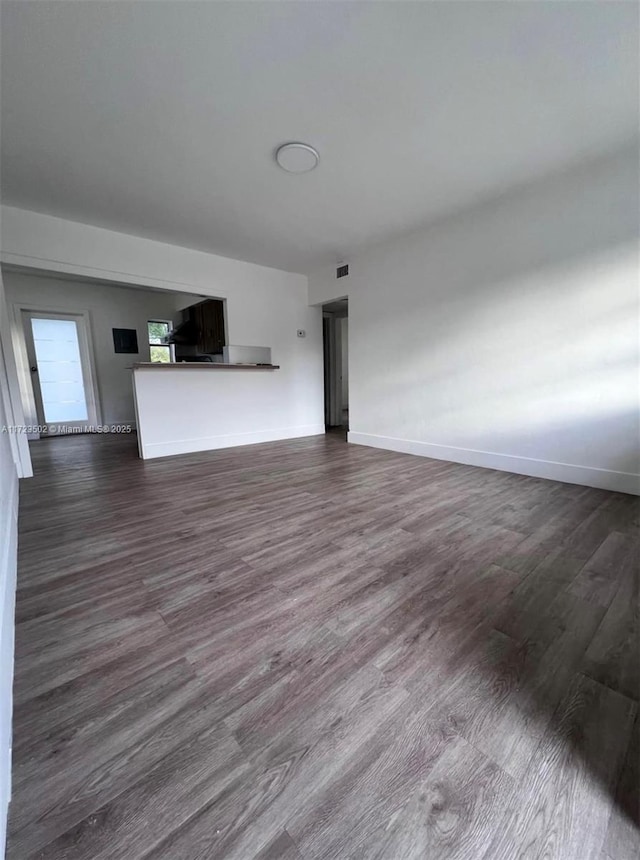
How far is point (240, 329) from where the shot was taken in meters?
4.89

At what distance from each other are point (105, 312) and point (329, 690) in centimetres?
743

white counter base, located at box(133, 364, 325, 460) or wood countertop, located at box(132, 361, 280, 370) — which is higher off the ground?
wood countertop, located at box(132, 361, 280, 370)

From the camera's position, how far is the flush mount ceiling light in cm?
243

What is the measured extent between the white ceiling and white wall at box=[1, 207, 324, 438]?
1.19 feet

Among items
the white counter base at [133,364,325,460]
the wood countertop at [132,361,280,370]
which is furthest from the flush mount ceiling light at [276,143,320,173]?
the white counter base at [133,364,325,460]

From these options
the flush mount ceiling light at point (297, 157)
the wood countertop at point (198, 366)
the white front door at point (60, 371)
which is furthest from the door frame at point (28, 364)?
the flush mount ceiling light at point (297, 157)

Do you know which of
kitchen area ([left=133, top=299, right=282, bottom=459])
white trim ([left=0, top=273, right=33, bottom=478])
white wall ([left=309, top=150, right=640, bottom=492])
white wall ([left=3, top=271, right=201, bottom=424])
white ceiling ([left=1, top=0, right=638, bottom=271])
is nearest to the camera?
white ceiling ([left=1, top=0, right=638, bottom=271])

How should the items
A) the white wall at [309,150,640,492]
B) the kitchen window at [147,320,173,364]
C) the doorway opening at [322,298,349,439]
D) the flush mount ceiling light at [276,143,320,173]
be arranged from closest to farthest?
the flush mount ceiling light at [276,143,320,173]
the white wall at [309,150,640,492]
the doorway opening at [322,298,349,439]
the kitchen window at [147,320,173,364]

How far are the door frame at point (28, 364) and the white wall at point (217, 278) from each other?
3.03 meters

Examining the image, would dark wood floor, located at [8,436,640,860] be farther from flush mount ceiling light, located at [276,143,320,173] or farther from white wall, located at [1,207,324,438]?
white wall, located at [1,207,324,438]

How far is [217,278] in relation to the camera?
4.59m

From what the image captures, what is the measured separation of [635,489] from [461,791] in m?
2.94

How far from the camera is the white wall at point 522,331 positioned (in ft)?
8.82

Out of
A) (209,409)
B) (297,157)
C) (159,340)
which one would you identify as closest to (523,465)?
(297,157)
